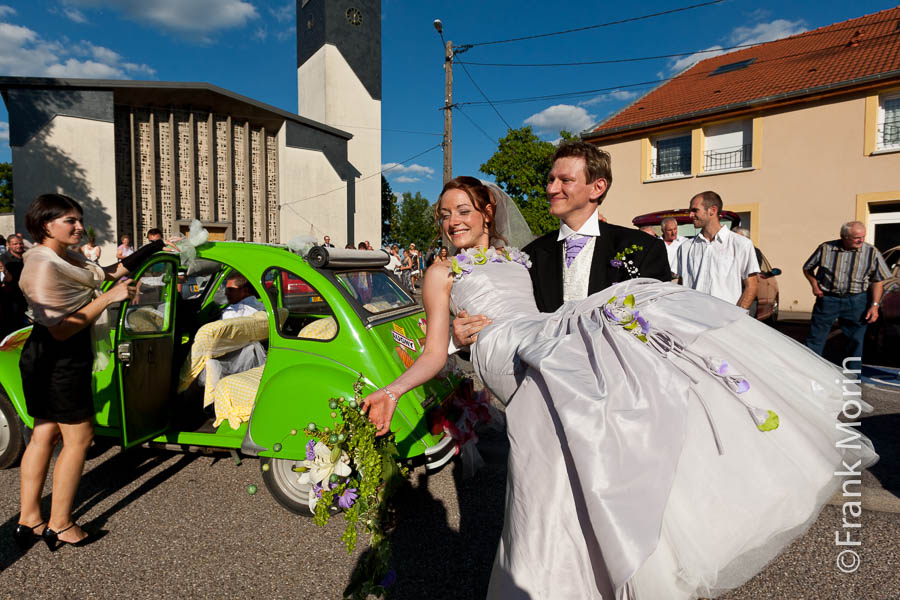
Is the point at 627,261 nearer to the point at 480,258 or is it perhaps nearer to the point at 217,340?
the point at 480,258

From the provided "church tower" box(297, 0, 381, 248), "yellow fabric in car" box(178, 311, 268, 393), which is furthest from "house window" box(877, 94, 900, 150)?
"church tower" box(297, 0, 381, 248)

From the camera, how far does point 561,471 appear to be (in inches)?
61.8

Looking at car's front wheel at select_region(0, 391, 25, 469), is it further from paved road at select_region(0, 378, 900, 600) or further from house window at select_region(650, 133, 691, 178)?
house window at select_region(650, 133, 691, 178)

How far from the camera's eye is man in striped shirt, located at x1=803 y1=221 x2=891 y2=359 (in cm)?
586

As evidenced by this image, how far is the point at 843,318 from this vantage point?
607cm

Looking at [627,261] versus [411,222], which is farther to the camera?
[411,222]

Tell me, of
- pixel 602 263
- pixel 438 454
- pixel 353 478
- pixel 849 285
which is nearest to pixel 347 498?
pixel 353 478

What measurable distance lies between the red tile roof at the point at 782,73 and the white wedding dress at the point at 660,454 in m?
16.9

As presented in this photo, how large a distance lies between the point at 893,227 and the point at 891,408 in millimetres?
11424

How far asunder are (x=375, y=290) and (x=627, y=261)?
8.03ft

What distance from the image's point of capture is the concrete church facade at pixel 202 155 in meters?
18.3

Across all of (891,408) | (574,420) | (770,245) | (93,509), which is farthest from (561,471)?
(770,245)

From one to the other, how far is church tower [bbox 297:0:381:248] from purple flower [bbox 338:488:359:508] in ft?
87.7

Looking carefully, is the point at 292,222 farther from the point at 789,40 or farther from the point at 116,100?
the point at 789,40
